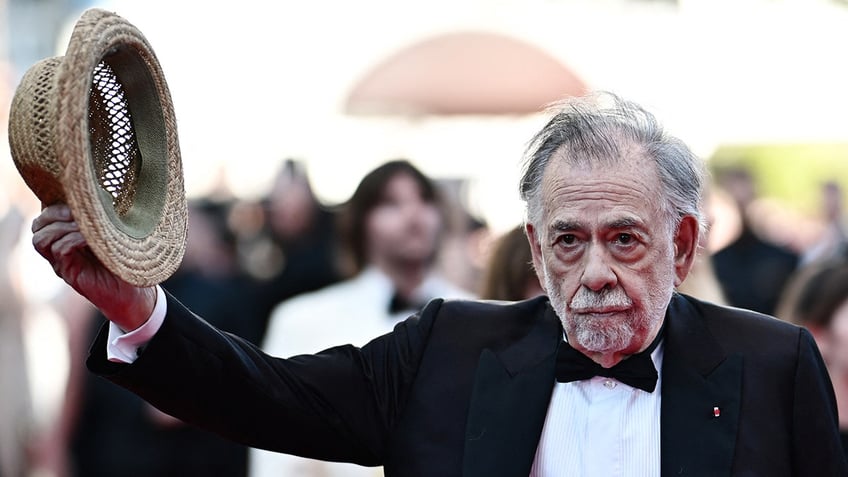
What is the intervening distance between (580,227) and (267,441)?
866mm

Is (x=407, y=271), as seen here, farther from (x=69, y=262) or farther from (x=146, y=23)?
(x=146, y=23)

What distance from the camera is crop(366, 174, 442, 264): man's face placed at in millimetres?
6418

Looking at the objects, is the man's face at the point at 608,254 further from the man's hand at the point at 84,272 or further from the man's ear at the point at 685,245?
the man's hand at the point at 84,272

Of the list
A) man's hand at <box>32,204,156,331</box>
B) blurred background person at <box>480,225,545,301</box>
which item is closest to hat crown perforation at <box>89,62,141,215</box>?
man's hand at <box>32,204,156,331</box>

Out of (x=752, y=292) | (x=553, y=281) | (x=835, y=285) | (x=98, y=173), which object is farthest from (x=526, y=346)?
(x=752, y=292)

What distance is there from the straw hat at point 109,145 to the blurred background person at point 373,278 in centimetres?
266

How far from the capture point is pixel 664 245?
11.5 feet

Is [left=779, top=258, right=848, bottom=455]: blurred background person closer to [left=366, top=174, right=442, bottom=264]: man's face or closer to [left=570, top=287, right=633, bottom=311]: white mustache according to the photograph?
[left=366, top=174, right=442, bottom=264]: man's face

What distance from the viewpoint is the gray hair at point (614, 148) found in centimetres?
353

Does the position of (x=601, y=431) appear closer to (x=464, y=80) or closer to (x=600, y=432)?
(x=600, y=432)

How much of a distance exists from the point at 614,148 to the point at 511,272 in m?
1.96

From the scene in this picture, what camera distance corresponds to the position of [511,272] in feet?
17.9

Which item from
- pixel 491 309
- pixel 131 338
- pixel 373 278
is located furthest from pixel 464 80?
pixel 131 338

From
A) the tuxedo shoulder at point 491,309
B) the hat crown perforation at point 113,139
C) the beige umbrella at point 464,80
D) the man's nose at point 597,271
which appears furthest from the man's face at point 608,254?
the beige umbrella at point 464,80
